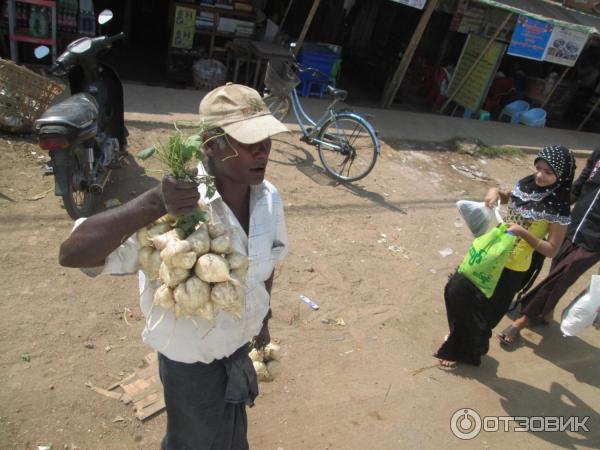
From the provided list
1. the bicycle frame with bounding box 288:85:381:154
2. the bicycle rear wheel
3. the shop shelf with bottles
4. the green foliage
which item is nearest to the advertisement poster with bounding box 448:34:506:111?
the bicycle frame with bounding box 288:85:381:154

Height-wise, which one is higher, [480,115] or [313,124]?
[313,124]

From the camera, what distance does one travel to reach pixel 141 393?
9.90 feet

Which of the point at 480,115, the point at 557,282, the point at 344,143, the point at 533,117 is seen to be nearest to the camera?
the point at 557,282

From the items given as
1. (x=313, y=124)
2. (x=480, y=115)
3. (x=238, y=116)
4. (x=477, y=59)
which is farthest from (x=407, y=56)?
(x=238, y=116)

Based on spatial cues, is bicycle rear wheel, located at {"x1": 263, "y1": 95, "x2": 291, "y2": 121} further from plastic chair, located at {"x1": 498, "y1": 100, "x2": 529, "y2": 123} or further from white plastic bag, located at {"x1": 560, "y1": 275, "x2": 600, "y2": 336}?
plastic chair, located at {"x1": 498, "y1": 100, "x2": 529, "y2": 123}

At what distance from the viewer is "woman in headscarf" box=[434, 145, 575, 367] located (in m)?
3.30

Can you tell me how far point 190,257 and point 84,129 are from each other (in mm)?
2947

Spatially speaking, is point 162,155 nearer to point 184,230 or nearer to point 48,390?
point 184,230

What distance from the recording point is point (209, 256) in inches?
65.0

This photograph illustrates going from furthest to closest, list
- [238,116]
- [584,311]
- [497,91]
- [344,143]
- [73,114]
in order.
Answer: [497,91] → [344,143] → [73,114] → [584,311] → [238,116]

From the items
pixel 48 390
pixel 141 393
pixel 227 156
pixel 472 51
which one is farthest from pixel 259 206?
pixel 472 51

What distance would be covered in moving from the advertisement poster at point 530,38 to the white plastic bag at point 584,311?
6728 millimetres

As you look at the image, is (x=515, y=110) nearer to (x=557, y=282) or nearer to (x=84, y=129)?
(x=557, y=282)

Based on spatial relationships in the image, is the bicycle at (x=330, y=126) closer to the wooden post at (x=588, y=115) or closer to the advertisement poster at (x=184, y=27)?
the advertisement poster at (x=184, y=27)
